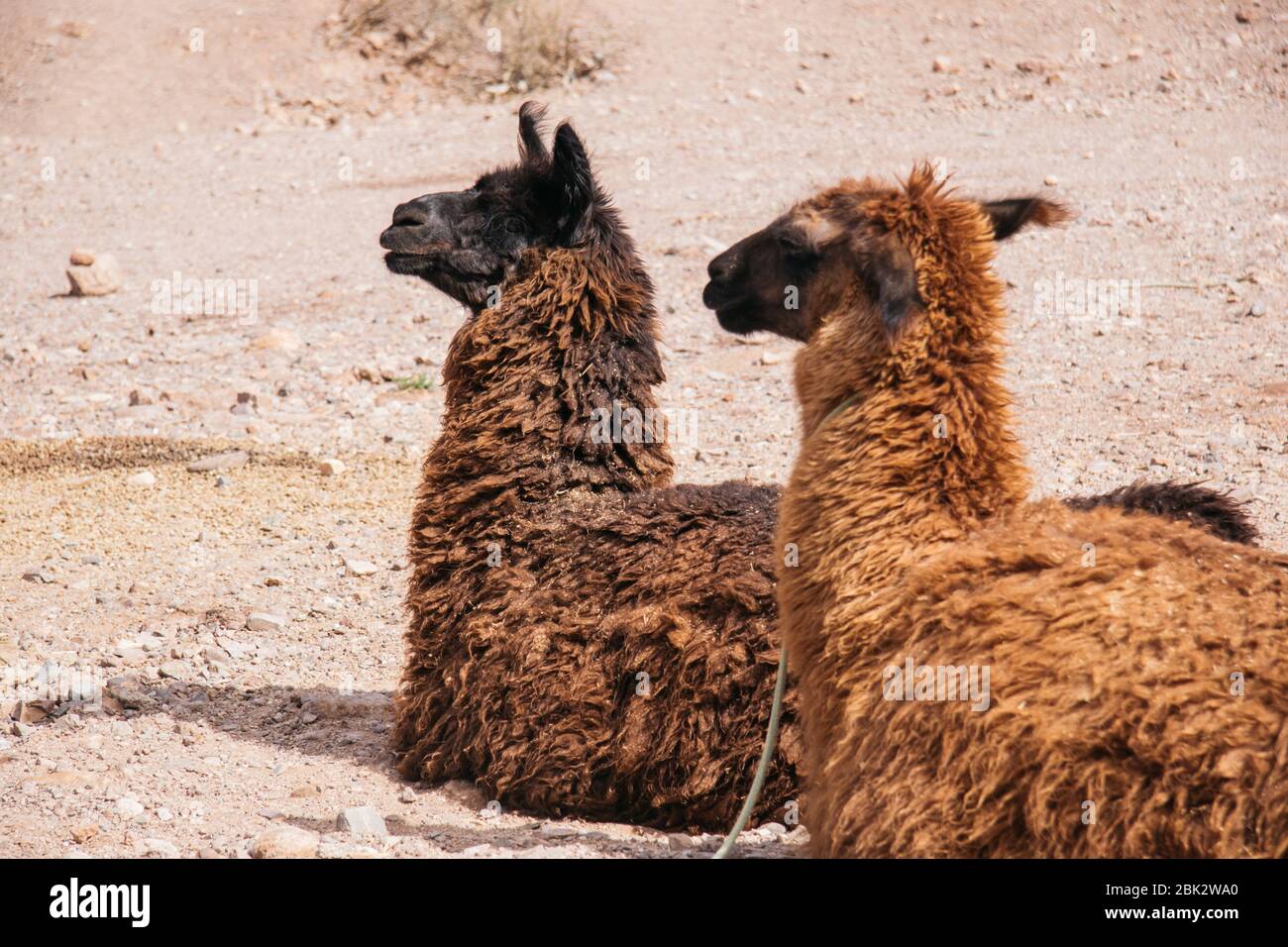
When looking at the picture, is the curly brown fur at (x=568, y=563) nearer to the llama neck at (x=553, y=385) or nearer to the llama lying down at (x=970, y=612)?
the llama neck at (x=553, y=385)

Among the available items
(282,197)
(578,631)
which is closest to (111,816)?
(578,631)

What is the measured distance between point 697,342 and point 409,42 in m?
8.96

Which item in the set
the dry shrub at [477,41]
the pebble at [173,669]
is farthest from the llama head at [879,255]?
the dry shrub at [477,41]

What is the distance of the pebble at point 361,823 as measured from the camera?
14.1ft

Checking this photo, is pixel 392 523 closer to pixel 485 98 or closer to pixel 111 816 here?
pixel 111 816

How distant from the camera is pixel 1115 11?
55.9 ft

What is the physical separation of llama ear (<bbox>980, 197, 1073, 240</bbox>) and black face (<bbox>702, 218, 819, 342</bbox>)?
492mm

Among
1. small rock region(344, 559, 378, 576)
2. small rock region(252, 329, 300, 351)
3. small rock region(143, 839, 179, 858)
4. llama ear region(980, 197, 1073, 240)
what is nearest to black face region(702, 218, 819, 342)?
llama ear region(980, 197, 1073, 240)

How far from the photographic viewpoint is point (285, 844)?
4090 mm

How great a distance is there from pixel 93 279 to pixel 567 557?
837 cm

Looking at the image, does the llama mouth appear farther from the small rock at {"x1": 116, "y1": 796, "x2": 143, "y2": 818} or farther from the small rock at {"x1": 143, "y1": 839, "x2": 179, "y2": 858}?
the small rock at {"x1": 143, "y1": 839, "x2": 179, "y2": 858}

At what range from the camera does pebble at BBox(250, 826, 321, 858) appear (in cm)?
406

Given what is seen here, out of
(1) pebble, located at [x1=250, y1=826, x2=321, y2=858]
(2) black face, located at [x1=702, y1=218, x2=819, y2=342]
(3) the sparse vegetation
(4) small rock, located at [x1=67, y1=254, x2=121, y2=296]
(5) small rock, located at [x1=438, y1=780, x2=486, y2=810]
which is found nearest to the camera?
(2) black face, located at [x1=702, y1=218, x2=819, y2=342]

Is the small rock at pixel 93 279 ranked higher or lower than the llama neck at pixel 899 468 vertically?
higher
